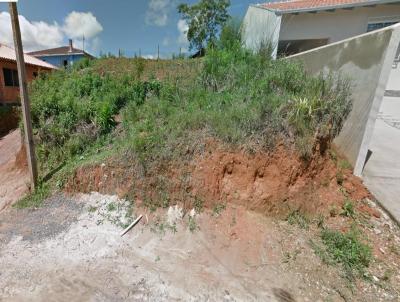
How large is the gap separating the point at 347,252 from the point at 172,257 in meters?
2.23

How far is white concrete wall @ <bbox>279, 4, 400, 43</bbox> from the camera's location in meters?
7.83

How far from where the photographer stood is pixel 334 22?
841cm

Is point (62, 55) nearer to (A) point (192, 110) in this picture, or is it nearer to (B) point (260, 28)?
(B) point (260, 28)

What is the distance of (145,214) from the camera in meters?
3.52

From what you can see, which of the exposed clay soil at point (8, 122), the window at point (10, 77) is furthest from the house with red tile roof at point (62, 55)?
the exposed clay soil at point (8, 122)

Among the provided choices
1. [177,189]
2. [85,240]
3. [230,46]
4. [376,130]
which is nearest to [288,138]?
[177,189]

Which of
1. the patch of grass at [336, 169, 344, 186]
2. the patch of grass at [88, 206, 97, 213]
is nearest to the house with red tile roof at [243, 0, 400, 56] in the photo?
the patch of grass at [336, 169, 344, 186]

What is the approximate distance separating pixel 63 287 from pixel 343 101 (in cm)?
510

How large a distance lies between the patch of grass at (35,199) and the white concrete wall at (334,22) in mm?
9698

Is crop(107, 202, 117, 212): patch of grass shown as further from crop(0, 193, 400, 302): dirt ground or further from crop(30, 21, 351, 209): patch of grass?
crop(30, 21, 351, 209): patch of grass

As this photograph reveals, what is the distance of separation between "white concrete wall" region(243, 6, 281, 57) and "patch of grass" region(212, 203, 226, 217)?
17.6ft

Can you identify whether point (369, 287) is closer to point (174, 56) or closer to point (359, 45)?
point (359, 45)

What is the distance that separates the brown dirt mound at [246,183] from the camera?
3.52 metres

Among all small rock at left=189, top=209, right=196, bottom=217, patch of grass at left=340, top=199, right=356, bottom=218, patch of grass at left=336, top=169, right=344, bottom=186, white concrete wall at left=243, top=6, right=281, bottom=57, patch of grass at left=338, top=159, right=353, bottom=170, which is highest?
white concrete wall at left=243, top=6, right=281, bottom=57
